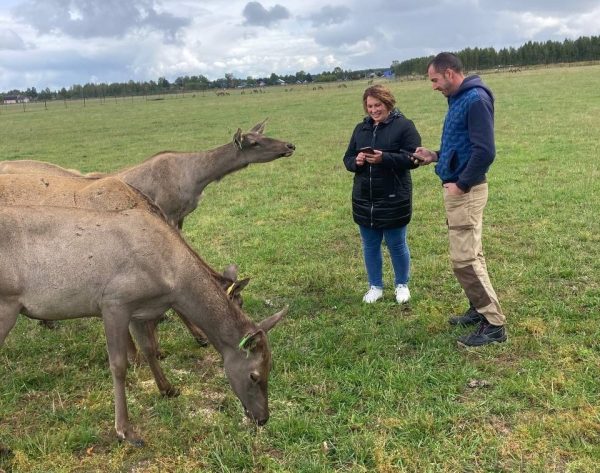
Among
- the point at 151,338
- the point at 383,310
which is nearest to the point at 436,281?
the point at 383,310

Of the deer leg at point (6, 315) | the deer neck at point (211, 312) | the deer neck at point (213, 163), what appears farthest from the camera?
the deer neck at point (213, 163)

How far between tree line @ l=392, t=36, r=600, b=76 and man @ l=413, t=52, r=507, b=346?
4533 inches

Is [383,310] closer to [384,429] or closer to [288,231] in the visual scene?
[384,429]

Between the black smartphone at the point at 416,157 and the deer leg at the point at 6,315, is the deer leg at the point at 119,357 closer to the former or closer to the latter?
the deer leg at the point at 6,315

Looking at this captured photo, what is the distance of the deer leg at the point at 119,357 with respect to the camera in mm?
4613

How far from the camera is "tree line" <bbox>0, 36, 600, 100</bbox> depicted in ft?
382

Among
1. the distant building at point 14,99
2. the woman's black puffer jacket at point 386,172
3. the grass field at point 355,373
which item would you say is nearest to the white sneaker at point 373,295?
the grass field at point 355,373

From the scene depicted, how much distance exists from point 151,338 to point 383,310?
315cm

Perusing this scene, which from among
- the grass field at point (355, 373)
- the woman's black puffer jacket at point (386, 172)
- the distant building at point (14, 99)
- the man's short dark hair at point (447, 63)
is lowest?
the grass field at point (355, 373)

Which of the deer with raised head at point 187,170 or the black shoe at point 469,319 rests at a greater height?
the deer with raised head at point 187,170

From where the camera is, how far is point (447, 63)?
569 cm

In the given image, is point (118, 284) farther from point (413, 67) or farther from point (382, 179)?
point (413, 67)

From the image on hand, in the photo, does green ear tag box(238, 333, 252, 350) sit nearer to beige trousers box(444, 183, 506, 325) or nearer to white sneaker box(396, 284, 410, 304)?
beige trousers box(444, 183, 506, 325)

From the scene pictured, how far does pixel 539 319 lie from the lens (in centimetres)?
652
